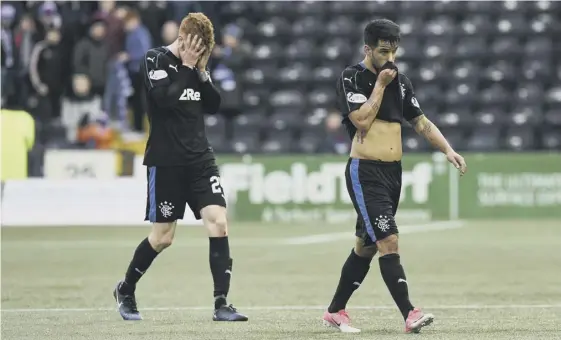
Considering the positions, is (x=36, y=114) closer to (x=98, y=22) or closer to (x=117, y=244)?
(x=98, y=22)

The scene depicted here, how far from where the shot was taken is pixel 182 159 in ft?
30.4

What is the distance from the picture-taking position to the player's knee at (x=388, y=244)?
27.7 feet

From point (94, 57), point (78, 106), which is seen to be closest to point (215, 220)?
point (94, 57)

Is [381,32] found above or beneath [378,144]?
above

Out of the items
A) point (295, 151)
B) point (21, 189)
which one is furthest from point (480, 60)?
point (21, 189)

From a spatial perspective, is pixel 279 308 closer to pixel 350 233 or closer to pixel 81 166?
pixel 350 233

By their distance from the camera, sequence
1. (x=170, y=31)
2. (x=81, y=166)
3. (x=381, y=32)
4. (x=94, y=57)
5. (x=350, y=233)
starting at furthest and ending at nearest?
1. (x=94, y=57)
2. (x=170, y=31)
3. (x=81, y=166)
4. (x=350, y=233)
5. (x=381, y=32)

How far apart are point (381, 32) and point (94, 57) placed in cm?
1761

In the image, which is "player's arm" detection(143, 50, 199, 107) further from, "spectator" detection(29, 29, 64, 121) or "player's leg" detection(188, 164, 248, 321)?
"spectator" detection(29, 29, 64, 121)

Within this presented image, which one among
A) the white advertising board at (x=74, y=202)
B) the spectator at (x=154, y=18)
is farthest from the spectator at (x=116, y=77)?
the white advertising board at (x=74, y=202)

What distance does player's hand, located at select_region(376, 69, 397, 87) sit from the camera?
8.40 meters

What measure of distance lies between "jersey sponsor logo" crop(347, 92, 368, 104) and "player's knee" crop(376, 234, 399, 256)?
2.90 ft

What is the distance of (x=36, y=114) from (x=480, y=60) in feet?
29.7

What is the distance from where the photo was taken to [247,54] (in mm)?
27266
